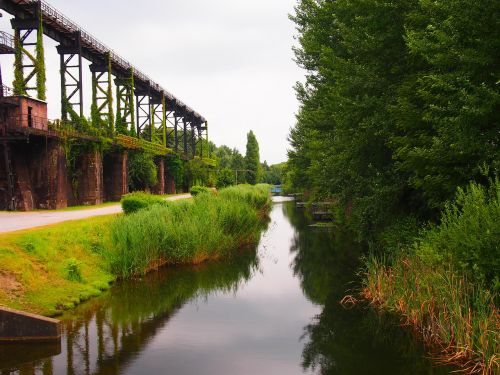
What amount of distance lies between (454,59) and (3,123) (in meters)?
24.0

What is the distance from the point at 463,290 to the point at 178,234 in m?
11.0

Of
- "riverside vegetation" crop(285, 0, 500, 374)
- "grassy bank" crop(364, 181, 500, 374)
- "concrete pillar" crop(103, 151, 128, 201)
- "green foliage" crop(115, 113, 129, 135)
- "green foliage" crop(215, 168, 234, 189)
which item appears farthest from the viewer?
"green foliage" crop(215, 168, 234, 189)

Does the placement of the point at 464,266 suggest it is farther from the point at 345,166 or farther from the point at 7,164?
the point at 7,164

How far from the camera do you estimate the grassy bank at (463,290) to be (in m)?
8.23

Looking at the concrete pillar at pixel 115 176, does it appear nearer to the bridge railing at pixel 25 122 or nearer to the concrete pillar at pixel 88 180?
the concrete pillar at pixel 88 180

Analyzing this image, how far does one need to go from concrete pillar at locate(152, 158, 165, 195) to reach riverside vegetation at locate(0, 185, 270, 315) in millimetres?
28936

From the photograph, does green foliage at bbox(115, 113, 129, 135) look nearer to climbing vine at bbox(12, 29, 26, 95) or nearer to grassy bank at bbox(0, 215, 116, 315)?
climbing vine at bbox(12, 29, 26, 95)

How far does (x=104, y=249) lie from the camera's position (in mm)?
15992

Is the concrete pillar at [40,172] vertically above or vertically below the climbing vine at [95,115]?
below

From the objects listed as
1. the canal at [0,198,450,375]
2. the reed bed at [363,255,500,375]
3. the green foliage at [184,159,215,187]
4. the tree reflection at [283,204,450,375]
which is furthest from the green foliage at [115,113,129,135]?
the reed bed at [363,255,500,375]

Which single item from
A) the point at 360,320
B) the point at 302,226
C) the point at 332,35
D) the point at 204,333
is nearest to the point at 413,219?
the point at 360,320

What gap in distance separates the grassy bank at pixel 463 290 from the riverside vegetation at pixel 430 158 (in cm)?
3

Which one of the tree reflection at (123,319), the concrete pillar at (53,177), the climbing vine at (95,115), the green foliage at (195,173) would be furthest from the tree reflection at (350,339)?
the green foliage at (195,173)

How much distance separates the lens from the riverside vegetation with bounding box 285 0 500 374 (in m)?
8.82
